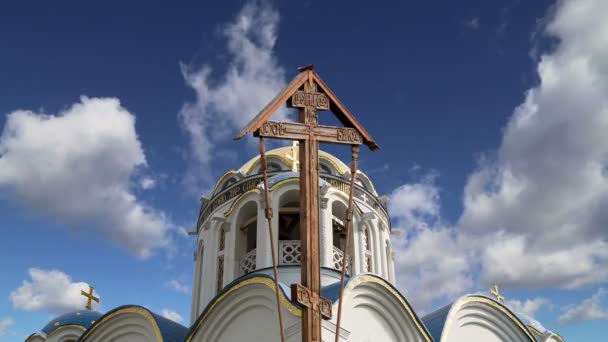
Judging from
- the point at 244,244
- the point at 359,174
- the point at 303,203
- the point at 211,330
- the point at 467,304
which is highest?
the point at 359,174

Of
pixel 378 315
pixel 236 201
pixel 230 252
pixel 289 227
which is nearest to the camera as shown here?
pixel 378 315

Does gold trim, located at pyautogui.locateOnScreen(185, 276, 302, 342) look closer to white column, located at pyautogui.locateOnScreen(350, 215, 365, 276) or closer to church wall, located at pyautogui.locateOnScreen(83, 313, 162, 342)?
church wall, located at pyautogui.locateOnScreen(83, 313, 162, 342)

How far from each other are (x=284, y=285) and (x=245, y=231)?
14.7 feet

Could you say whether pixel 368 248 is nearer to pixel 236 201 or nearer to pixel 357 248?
pixel 357 248

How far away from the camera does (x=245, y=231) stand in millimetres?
12711

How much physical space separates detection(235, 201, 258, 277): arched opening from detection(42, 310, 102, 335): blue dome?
13.9ft

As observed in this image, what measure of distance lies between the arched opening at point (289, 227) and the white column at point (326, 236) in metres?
0.51

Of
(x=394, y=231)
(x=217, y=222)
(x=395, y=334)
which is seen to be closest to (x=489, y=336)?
(x=395, y=334)

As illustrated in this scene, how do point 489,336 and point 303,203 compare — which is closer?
point 303,203

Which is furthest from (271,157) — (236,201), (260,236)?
(260,236)

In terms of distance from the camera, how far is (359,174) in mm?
14023

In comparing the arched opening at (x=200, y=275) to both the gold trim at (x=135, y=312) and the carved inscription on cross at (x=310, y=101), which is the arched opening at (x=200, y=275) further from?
the carved inscription on cross at (x=310, y=101)

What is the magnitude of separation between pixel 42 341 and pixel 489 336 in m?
10.2

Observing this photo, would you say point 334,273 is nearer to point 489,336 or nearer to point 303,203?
point 489,336
